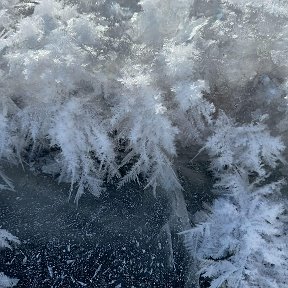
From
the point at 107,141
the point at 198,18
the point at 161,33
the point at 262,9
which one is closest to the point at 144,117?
the point at 107,141

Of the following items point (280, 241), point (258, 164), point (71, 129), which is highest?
point (71, 129)

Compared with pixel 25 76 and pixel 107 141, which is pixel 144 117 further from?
pixel 25 76

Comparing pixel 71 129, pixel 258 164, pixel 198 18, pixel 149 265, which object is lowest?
pixel 149 265

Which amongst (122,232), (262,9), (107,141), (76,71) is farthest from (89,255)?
(262,9)

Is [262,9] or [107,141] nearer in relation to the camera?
[107,141]

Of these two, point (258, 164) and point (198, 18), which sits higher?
point (198, 18)

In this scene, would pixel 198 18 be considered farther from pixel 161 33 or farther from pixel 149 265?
pixel 149 265

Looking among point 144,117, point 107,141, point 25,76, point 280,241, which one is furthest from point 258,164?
point 25,76

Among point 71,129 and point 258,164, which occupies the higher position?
point 71,129

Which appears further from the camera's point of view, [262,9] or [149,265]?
[262,9]
